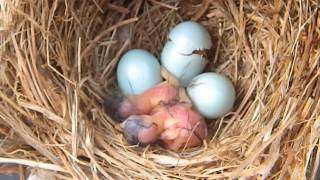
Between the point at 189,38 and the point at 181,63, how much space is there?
38mm

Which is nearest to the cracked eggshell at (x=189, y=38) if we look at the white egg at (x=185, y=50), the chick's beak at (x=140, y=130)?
the white egg at (x=185, y=50)

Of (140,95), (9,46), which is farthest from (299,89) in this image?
(9,46)

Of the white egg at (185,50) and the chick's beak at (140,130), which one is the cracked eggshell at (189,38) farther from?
the chick's beak at (140,130)

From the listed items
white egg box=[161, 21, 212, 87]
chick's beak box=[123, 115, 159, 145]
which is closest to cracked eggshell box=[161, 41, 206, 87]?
white egg box=[161, 21, 212, 87]

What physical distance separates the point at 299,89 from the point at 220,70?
195mm

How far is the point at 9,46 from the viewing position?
0.78m

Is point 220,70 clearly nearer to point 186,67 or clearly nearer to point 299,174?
point 186,67

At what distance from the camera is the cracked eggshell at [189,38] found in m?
0.90

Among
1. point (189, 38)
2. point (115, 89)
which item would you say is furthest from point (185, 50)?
point (115, 89)

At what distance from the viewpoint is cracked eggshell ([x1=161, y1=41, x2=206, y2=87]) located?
907 millimetres

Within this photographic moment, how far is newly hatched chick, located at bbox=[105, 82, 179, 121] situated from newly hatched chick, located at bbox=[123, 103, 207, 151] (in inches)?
0.8

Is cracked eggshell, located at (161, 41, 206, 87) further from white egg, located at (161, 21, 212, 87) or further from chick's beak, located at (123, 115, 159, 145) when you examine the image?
chick's beak, located at (123, 115, 159, 145)

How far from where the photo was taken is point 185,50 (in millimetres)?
900

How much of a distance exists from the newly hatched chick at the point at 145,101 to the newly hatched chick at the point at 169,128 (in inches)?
0.8
